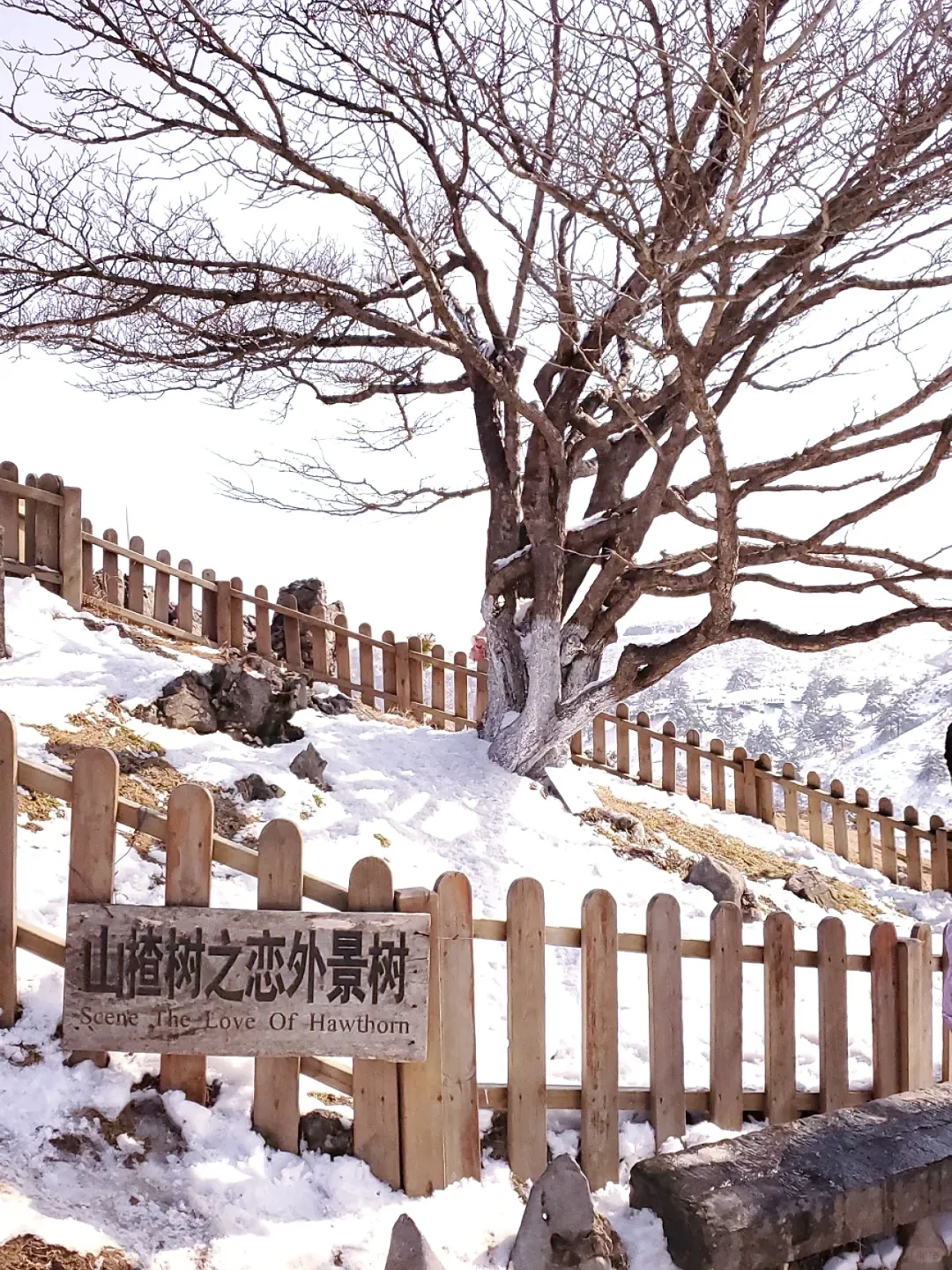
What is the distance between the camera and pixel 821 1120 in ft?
11.9

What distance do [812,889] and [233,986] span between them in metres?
6.48

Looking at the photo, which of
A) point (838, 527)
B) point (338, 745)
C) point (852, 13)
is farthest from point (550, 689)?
point (852, 13)

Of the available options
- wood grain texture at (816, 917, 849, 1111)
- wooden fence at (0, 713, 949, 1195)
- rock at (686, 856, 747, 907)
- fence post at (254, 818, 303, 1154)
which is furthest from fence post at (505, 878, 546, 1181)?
rock at (686, 856, 747, 907)

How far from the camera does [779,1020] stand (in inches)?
175

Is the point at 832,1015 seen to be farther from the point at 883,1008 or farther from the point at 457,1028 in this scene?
the point at 457,1028

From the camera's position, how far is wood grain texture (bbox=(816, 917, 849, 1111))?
458 centimetres

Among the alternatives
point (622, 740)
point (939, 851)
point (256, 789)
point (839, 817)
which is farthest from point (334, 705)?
point (939, 851)

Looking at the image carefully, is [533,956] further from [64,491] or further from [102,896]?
[64,491]

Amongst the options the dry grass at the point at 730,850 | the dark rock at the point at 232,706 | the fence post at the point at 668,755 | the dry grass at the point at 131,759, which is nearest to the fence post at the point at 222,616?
the dark rock at the point at 232,706

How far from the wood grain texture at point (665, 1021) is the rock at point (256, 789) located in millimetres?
3293

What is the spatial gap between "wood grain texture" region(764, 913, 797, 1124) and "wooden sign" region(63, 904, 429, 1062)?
2010 mm

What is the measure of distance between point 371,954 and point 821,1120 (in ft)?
6.47

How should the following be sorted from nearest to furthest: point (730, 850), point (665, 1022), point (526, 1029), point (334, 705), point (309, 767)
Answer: point (526, 1029) < point (665, 1022) < point (309, 767) < point (730, 850) < point (334, 705)

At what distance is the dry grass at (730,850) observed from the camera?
8547 mm
